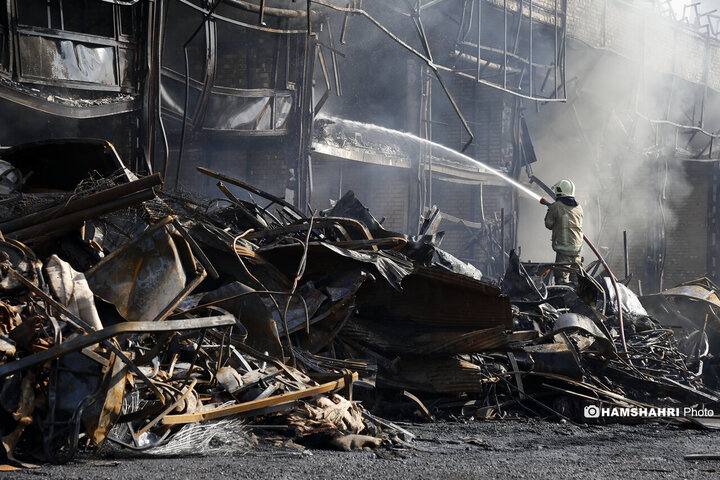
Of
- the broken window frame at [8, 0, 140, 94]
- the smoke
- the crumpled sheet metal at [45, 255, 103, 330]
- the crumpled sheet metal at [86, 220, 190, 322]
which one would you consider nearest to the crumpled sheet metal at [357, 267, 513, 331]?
the crumpled sheet metal at [86, 220, 190, 322]

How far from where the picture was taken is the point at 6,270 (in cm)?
397

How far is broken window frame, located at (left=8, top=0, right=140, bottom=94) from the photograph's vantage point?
27.2ft

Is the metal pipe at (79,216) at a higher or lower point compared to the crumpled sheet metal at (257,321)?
higher

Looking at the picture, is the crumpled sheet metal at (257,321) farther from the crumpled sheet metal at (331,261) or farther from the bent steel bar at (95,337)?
the bent steel bar at (95,337)

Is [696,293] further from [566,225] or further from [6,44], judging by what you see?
[6,44]

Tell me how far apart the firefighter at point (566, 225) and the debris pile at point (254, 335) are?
2.32m

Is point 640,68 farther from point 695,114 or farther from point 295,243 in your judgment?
point 295,243

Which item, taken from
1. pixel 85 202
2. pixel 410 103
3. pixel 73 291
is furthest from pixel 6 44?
pixel 410 103

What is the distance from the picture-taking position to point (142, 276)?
4.30 meters

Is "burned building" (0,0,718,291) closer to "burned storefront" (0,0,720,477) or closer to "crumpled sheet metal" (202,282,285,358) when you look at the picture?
"burned storefront" (0,0,720,477)

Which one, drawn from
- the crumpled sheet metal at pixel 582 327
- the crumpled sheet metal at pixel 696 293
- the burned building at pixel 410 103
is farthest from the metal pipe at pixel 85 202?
the crumpled sheet metal at pixel 696 293

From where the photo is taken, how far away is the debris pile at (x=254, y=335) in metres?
3.47

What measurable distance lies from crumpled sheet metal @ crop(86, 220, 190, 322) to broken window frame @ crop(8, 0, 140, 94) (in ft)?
16.6

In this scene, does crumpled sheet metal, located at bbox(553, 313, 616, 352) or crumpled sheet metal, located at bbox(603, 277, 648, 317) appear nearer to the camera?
crumpled sheet metal, located at bbox(553, 313, 616, 352)
